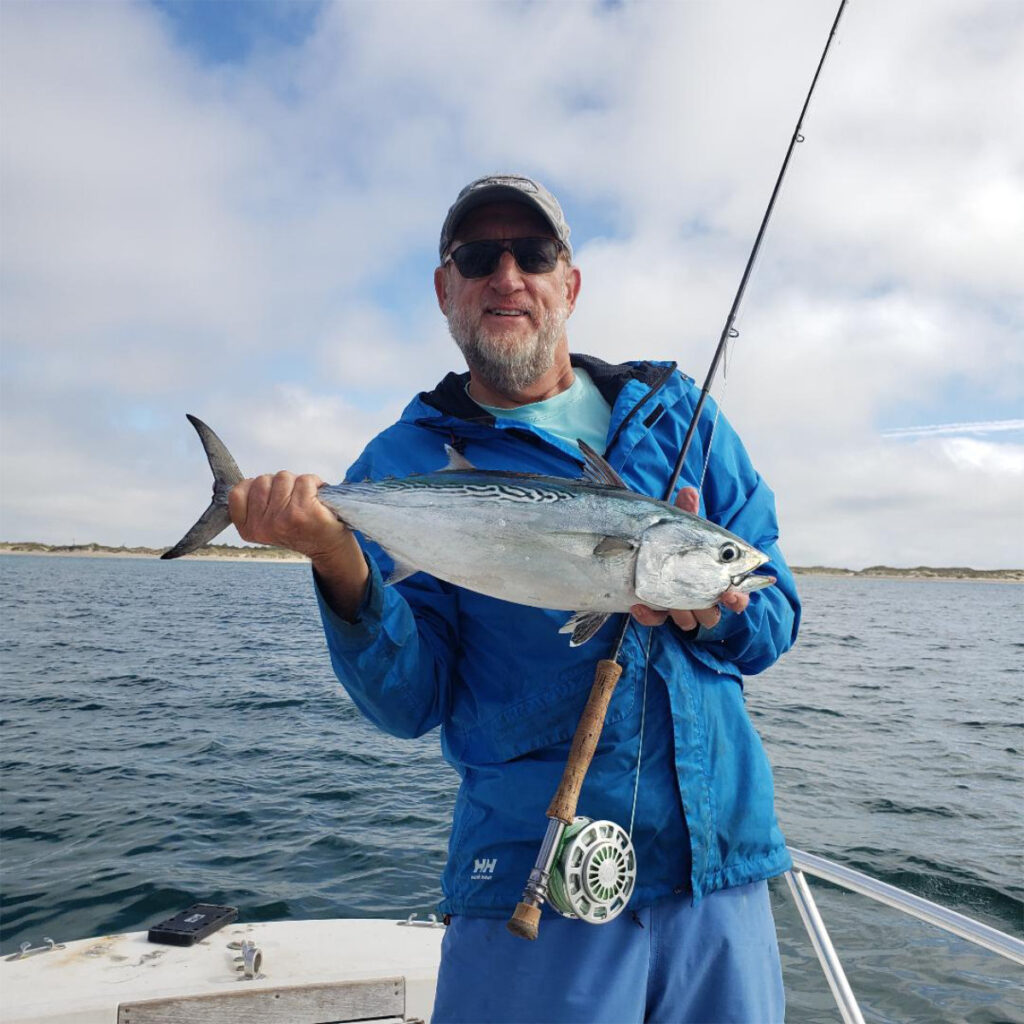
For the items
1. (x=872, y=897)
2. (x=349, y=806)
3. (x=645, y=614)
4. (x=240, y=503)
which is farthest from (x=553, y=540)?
(x=349, y=806)

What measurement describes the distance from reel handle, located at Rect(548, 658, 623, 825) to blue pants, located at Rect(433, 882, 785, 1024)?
13.2 inches

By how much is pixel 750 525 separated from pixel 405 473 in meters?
1.34

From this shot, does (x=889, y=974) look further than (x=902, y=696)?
No

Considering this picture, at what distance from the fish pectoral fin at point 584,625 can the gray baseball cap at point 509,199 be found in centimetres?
159

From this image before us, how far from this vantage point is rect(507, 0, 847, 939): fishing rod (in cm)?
236

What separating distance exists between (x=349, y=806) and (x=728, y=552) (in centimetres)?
911

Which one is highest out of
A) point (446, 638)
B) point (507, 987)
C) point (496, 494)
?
point (496, 494)

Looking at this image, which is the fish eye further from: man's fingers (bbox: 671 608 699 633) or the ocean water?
the ocean water

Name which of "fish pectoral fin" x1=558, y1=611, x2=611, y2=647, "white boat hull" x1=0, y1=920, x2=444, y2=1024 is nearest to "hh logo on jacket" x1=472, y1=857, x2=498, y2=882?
"fish pectoral fin" x1=558, y1=611, x2=611, y2=647

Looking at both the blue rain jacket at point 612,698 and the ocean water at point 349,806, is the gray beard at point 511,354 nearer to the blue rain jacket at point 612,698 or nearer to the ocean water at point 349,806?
the blue rain jacket at point 612,698

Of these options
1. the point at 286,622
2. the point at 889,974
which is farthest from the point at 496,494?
the point at 286,622

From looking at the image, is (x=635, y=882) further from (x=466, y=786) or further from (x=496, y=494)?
(x=496, y=494)

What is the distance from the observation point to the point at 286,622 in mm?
38844

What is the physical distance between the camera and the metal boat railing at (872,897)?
3.52 m
